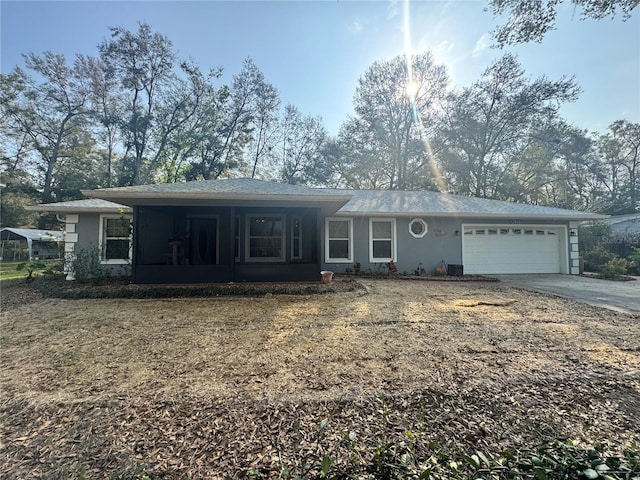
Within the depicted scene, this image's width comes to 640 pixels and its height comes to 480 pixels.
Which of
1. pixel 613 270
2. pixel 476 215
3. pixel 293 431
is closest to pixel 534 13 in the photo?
pixel 476 215

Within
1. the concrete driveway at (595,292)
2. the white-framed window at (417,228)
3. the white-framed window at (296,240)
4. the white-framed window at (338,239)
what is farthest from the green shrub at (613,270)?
the white-framed window at (296,240)

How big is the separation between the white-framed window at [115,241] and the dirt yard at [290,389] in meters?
5.00

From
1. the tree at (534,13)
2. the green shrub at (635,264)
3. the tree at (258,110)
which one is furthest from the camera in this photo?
the tree at (258,110)

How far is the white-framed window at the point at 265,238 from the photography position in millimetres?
9852

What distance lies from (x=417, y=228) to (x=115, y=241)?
33.5 ft

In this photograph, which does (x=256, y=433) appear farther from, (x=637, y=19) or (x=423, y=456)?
(x=637, y=19)

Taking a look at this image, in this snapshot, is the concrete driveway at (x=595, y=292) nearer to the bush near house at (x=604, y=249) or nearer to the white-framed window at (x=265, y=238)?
the bush near house at (x=604, y=249)

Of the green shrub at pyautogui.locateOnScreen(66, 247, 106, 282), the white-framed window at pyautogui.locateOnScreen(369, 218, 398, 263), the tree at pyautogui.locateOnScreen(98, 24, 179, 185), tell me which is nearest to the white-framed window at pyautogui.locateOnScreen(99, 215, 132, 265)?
the green shrub at pyautogui.locateOnScreen(66, 247, 106, 282)

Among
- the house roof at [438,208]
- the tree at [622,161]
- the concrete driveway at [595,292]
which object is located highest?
the tree at [622,161]

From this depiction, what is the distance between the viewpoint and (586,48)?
7.52 meters

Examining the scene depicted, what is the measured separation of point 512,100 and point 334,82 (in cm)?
1447

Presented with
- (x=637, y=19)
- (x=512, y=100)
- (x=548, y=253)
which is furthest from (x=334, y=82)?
(x=512, y=100)

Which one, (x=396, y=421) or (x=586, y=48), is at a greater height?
(x=586, y=48)

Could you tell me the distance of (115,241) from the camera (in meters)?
9.48
